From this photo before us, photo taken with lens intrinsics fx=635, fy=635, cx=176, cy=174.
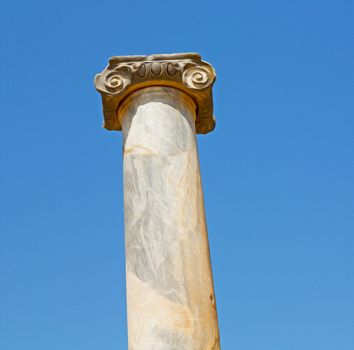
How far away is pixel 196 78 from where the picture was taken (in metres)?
26.0

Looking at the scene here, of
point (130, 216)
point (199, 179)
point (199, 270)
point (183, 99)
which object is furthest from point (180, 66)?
point (199, 270)

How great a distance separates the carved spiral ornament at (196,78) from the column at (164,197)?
0.13 ft

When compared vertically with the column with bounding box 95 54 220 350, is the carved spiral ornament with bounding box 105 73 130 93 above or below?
above

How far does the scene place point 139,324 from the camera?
20250mm

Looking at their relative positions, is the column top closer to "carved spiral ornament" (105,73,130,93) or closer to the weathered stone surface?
"carved spiral ornament" (105,73,130,93)

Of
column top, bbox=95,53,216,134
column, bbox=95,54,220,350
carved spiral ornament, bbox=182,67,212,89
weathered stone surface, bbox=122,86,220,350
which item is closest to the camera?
weathered stone surface, bbox=122,86,220,350

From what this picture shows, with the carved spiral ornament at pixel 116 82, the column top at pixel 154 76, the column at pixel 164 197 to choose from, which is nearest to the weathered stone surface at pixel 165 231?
the column at pixel 164 197

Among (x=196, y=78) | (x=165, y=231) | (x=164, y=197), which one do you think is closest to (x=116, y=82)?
(x=196, y=78)

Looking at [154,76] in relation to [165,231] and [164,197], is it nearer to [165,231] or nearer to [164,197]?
[164,197]

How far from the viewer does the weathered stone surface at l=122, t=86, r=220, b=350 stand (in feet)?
66.1

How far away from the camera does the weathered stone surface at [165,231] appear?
66.1 feet

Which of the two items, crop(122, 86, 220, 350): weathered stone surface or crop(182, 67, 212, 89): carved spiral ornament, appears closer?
crop(122, 86, 220, 350): weathered stone surface

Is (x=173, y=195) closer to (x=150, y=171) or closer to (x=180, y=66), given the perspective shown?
(x=150, y=171)

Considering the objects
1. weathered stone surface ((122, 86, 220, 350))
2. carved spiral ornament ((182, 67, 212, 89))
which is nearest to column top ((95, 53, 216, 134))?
carved spiral ornament ((182, 67, 212, 89))
